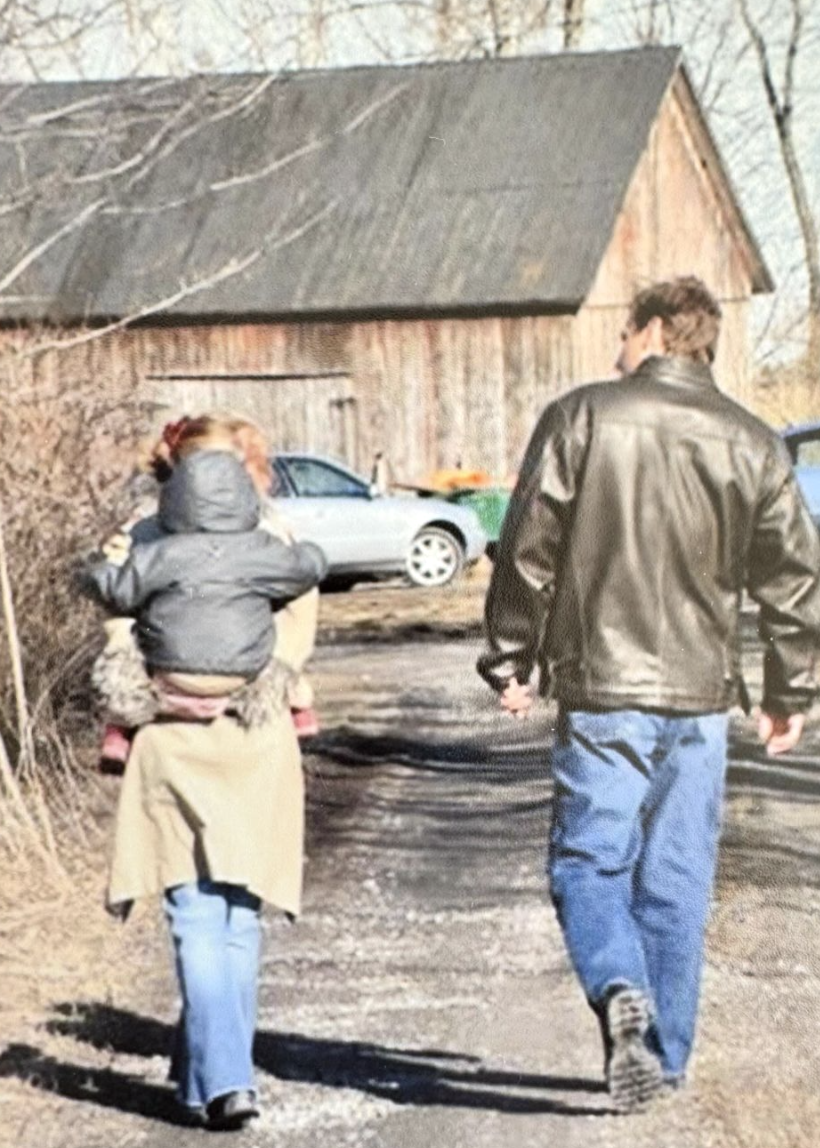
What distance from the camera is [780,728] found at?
6328 millimetres

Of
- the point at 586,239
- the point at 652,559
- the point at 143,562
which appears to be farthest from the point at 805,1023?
the point at 586,239

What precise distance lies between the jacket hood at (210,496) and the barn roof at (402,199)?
27.5 m

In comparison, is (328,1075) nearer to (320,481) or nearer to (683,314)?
(683,314)

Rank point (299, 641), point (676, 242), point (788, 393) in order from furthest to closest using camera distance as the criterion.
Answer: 1. point (788, 393)
2. point (676, 242)
3. point (299, 641)

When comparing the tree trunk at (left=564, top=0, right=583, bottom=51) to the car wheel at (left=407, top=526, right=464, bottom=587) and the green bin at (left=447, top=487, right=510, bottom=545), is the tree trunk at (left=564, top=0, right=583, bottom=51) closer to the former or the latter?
the green bin at (left=447, top=487, right=510, bottom=545)

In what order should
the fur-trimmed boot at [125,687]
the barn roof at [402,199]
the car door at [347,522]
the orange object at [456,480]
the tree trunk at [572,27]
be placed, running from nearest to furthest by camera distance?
the fur-trimmed boot at [125,687], the car door at [347,522], the orange object at [456,480], the barn roof at [402,199], the tree trunk at [572,27]

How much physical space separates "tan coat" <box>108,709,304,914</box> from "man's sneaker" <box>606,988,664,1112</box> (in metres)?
0.85

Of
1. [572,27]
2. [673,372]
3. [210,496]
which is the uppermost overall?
[572,27]

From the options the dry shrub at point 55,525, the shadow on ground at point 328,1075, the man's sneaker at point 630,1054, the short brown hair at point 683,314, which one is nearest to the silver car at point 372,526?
the dry shrub at point 55,525

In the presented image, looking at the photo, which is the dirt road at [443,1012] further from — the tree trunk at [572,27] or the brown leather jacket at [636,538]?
the tree trunk at [572,27]

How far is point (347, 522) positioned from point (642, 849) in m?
20.6

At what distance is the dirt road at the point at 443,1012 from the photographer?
242 inches

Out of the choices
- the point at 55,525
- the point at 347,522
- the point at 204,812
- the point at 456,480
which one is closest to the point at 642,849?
the point at 204,812

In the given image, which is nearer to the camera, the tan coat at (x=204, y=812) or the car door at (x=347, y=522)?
the tan coat at (x=204, y=812)
